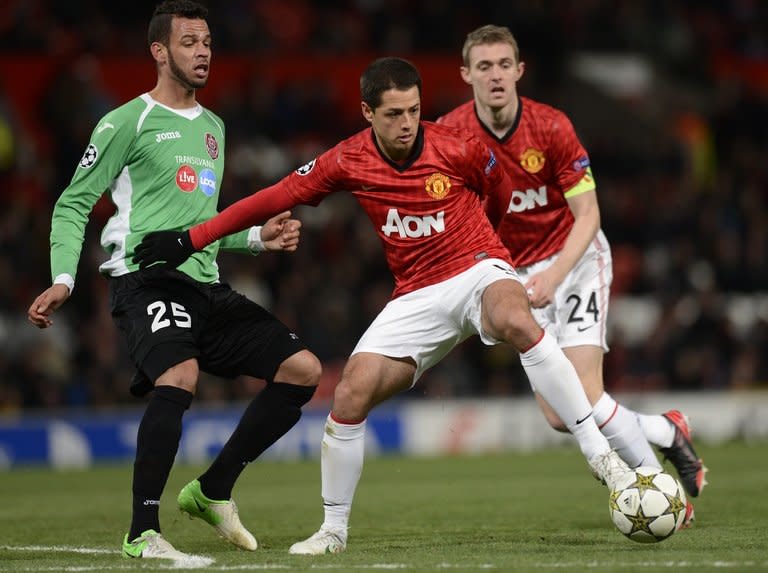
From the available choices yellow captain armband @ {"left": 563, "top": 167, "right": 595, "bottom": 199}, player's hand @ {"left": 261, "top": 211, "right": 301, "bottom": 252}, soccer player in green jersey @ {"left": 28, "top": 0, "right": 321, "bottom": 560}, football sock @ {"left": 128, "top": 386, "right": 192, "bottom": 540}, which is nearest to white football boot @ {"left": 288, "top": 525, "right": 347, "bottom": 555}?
soccer player in green jersey @ {"left": 28, "top": 0, "right": 321, "bottom": 560}

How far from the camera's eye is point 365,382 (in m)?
6.59

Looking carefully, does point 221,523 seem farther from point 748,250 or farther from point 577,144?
point 748,250

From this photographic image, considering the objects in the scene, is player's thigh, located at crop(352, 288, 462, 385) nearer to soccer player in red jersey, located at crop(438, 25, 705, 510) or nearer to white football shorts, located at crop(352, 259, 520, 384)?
white football shorts, located at crop(352, 259, 520, 384)

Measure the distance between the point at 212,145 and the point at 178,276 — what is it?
0.81 m

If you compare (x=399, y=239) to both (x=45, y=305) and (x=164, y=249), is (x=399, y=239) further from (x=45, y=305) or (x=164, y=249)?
(x=45, y=305)

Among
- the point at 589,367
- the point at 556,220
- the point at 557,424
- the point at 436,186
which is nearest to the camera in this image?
the point at 436,186

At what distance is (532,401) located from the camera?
15867 millimetres

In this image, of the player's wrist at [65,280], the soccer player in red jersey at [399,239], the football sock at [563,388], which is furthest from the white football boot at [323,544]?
the player's wrist at [65,280]

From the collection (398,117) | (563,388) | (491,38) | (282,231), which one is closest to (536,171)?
(491,38)

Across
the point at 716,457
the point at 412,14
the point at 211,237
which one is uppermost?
the point at 412,14

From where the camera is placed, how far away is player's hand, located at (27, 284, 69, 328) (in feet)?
20.9

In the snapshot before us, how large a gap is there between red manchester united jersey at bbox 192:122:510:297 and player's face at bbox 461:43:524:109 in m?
0.86

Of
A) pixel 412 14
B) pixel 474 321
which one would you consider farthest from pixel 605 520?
pixel 412 14

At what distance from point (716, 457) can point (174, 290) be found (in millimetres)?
8036
